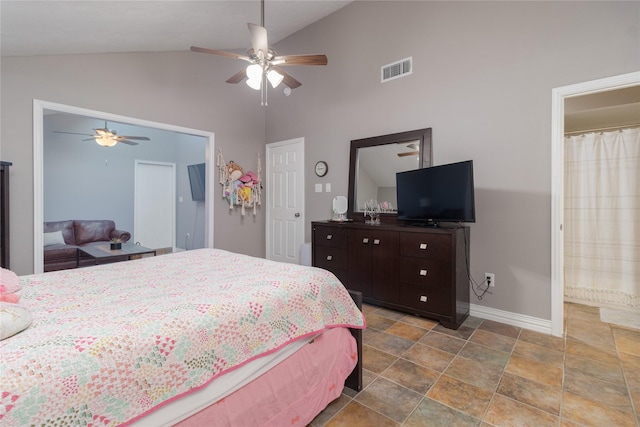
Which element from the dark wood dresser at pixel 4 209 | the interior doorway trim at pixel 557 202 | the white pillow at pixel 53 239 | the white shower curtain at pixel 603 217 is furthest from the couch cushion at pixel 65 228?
the white shower curtain at pixel 603 217

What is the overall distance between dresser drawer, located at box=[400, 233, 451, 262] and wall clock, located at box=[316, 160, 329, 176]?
1664mm

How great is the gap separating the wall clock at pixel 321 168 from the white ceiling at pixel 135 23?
1926 millimetres

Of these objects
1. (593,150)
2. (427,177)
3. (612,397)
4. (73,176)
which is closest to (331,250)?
(427,177)

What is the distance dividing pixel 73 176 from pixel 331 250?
518 centimetres

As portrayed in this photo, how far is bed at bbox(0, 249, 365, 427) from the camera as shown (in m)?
0.79

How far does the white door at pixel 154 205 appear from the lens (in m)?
6.27

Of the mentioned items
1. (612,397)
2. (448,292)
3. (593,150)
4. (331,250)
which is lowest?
(612,397)

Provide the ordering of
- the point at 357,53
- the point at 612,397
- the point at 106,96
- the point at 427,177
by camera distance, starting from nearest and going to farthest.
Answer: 1. the point at 612,397
2. the point at 427,177
3. the point at 106,96
4. the point at 357,53

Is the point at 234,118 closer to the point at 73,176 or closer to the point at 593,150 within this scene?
the point at 73,176

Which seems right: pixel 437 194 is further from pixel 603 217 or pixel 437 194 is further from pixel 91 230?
pixel 91 230

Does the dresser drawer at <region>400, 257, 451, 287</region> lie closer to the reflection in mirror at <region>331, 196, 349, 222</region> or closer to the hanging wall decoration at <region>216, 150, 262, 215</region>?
the reflection in mirror at <region>331, 196, 349, 222</region>

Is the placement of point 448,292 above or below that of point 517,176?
below

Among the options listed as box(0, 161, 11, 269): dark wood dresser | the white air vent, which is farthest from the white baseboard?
box(0, 161, 11, 269): dark wood dresser

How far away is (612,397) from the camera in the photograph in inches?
66.9
